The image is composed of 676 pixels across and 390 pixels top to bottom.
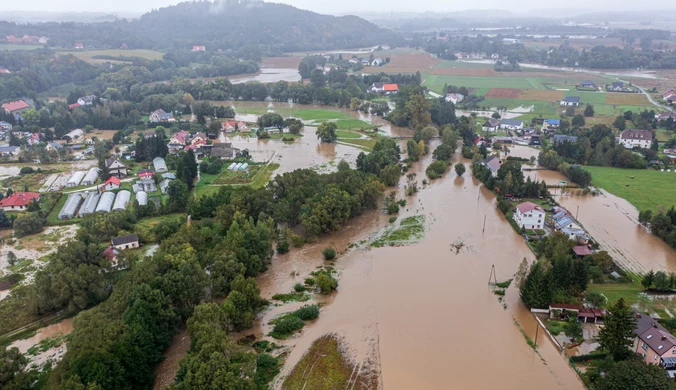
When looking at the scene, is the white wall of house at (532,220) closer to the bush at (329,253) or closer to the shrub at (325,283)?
the bush at (329,253)

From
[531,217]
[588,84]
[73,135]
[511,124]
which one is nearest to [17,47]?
[73,135]

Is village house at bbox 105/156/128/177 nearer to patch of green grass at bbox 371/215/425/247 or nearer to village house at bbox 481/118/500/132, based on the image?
patch of green grass at bbox 371/215/425/247

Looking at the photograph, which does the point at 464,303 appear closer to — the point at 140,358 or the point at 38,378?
the point at 140,358

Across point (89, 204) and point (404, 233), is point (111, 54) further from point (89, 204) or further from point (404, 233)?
point (404, 233)

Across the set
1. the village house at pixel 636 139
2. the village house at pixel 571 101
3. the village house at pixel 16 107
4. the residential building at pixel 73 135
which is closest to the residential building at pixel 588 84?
the village house at pixel 571 101

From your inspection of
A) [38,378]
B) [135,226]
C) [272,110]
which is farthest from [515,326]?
[272,110]

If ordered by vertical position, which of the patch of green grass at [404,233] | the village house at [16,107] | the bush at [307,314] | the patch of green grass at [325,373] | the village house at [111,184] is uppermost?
the village house at [16,107]

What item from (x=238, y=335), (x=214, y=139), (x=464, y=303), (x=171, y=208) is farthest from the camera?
(x=214, y=139)
